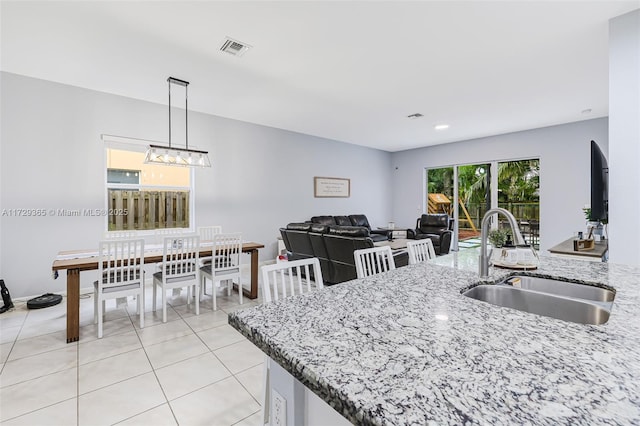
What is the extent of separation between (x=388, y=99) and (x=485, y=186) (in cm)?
388

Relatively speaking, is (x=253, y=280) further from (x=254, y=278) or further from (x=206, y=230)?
(x=206, y=230)

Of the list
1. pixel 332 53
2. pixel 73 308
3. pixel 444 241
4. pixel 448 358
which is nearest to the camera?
pixel 448 358

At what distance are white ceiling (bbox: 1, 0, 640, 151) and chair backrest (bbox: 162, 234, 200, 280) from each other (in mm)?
1888

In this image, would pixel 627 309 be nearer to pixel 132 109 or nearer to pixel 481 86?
pixel 481 86

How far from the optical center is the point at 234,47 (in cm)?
285

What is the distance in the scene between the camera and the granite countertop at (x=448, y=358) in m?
0.53

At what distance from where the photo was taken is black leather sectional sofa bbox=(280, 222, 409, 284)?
12.4 feet

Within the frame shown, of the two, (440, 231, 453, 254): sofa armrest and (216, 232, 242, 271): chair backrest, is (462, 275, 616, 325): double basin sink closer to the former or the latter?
(216, 232, 242, 271): chair backrest

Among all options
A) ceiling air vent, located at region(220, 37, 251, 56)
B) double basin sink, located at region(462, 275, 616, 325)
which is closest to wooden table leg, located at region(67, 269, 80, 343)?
ceiling air vent, located at region(220, 37, 251, 56)

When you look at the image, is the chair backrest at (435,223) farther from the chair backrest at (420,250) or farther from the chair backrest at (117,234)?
the chair backrest at (117,234)

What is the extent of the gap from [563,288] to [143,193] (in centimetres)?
493

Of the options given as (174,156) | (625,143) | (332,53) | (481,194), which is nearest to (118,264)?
(174,156)

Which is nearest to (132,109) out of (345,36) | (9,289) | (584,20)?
(9,289)

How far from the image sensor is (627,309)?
102 cm
